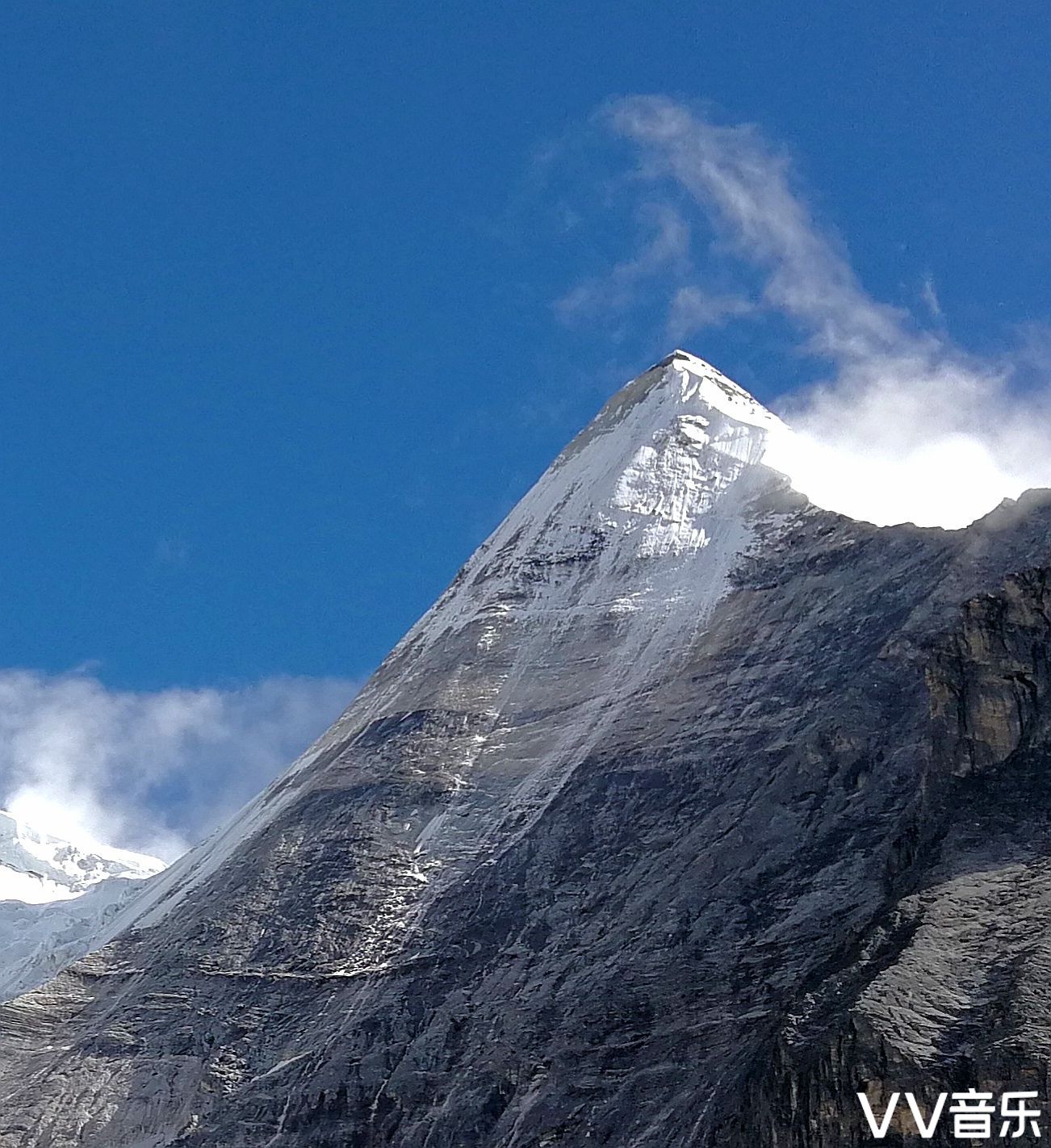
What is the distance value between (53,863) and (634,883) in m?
117

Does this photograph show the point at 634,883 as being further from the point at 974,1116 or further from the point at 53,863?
the point at 53,863

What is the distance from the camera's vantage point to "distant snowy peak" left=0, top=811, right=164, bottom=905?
15212 cm

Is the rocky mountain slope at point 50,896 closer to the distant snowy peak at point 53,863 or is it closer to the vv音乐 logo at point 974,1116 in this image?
the distant snowy peak at point 53,863

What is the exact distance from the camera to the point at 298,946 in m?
65.1

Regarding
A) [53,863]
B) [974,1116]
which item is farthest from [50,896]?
[974,1116]

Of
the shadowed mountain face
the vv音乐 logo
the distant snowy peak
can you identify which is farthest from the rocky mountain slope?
the vv音乐 logo

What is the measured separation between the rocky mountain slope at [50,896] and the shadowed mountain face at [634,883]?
977 cm

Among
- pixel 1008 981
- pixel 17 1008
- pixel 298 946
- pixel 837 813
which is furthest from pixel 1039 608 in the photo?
pixel 17 1008

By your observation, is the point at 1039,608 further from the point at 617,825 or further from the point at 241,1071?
the point at 241,1071

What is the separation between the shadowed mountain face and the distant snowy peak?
76.1m

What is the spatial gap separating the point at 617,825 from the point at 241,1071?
13.7 m

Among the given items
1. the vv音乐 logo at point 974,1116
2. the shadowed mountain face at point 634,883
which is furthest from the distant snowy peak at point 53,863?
the vv音乐 logo at point 974,1116

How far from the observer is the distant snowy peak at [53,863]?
152 metres

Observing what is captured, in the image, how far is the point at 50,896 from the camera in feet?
489
